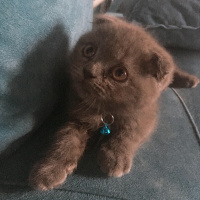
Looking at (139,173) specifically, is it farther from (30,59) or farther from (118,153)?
(30,59)

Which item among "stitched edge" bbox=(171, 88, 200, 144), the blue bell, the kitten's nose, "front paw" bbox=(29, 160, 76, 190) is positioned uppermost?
the kitten's nose

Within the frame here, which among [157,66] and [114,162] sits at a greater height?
[157,66]

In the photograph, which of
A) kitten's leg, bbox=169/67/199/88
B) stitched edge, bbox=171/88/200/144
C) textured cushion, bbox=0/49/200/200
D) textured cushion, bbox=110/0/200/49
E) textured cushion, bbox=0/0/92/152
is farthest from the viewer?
textured cushion, bbox=110/0/200/49

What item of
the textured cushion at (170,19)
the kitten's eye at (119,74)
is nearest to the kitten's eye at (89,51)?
the kitten's eye at (119,74)

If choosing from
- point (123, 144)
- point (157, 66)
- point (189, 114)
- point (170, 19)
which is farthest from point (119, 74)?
point (170, 19)

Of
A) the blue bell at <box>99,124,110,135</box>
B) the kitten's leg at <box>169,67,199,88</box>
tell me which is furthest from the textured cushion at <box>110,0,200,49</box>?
the blue bell at <box>99,124,110,135</box>

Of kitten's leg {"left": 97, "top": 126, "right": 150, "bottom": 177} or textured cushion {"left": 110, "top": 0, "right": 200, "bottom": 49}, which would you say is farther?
textured cushion {"left": 110, "top": 0, "right": 200, "bottom": 49}

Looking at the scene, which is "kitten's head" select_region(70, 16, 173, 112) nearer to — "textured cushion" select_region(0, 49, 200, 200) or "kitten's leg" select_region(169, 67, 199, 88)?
"textured cushion" select_region(0, 49, 200, 200)
